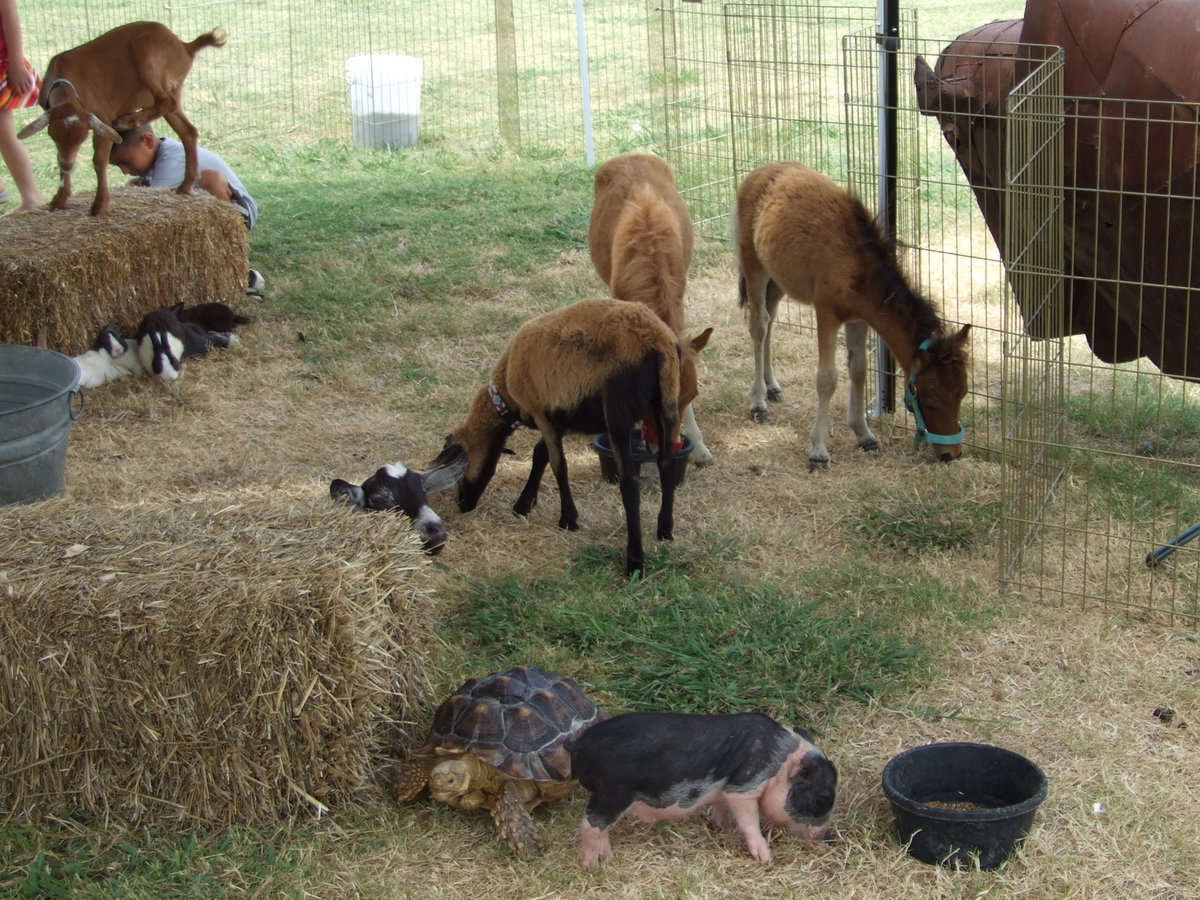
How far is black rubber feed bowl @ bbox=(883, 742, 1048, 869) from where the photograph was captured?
11.4 feet

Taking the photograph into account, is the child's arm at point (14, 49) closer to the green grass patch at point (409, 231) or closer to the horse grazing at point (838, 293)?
the green grass patch at point (409, 231)

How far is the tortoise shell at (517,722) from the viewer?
12.3 feet

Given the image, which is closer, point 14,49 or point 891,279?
point 891,279

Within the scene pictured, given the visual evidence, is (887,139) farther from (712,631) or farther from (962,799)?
(962,799)

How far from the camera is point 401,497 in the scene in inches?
216

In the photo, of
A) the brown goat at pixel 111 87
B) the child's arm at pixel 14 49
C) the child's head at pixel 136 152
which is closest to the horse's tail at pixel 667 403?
the brown goat at pixel 111 87

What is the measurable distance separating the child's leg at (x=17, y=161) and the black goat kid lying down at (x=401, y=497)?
14.4 feet

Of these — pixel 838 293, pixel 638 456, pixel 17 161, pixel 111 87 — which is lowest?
pixel 638 456

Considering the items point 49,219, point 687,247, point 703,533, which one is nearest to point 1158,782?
point 703,533

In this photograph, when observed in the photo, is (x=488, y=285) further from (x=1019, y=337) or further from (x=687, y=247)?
(x=1019, y=337)

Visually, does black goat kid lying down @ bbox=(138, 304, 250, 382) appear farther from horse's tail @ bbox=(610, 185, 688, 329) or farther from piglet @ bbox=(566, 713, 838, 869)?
piglet @ bbox=(566, 713, 838, 869)

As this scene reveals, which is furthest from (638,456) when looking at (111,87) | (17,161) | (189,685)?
(17,161)

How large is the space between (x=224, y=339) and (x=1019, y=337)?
543cm

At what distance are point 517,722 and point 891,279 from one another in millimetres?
3340
